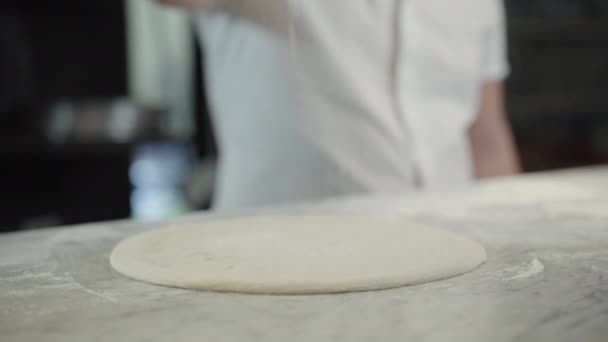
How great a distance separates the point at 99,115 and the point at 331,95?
1.04m

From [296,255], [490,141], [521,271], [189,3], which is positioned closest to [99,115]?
[189,3]

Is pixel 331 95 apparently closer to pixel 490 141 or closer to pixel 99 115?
pixel 490 141

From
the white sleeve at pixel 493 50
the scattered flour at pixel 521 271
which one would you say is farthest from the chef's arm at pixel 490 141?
the scattered flour at pixel 521 271

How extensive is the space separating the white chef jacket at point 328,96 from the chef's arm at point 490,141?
0.53ft

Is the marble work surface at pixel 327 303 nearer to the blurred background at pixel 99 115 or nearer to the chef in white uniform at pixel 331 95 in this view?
the chef in white uniform at pixel 331 95

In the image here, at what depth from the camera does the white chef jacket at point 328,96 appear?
1117 millimetres

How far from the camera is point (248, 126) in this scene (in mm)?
1163

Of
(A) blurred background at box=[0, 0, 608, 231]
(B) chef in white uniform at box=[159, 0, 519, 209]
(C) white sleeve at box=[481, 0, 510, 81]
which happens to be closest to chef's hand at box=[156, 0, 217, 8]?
(B) chef in white uniform at box=[159, 0, 519, 209]

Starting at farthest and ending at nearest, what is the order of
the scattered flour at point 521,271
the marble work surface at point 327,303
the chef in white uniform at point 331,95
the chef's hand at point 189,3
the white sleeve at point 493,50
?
the white sleeve at point 493,50, the chef in white uniform at point 331,95, the chef's hand at point 189,3, the scattered flour at point 521,271, the marble work surface at point 327,303

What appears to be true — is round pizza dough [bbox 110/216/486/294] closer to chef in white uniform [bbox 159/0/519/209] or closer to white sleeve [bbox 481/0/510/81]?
chef in white uniform [bbox 159/0/519/209]

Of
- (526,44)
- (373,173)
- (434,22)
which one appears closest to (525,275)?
(373,173)

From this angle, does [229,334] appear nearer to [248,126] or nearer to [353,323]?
[353,323]

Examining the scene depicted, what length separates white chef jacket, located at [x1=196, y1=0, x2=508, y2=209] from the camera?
112cm

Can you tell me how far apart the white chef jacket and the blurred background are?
767 millimetres
